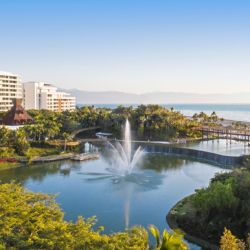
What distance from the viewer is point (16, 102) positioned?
2778 inches

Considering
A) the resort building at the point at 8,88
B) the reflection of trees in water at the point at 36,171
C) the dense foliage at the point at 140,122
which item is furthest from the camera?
the resort building at the point at 8,88

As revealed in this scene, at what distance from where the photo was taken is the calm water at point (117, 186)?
26.5 metres

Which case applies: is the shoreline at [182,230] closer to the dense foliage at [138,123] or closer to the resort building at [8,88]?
the dense foliage at [138,123]

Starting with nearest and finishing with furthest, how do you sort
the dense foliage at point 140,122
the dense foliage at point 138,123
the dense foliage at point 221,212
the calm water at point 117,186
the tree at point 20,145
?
the dense foliage at point 221,212 < the calm water at point 117,186 < the tree at point 20,145 < the dense foliage at point 138,123 < the dense foliage at point 140,122

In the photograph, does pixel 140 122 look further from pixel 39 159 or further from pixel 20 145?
pixel 20 145

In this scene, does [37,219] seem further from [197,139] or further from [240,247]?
[197,139]

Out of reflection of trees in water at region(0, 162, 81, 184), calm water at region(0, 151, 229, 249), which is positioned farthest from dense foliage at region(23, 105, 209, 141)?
reflection of trees in water at region(0, 162, 81, 184)

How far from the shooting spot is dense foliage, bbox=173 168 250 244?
2133cm

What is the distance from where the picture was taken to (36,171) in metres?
42.6

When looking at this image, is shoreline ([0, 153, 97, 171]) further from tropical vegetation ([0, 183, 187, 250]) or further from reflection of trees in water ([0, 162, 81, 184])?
tropical vegetation ([0, 183, 187, 250])

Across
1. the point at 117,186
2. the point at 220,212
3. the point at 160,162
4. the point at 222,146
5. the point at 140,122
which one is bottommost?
the point at 117,186

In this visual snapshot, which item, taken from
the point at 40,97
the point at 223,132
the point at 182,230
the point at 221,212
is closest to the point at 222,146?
the point at 223,132

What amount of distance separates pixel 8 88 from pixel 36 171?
57.3 meters

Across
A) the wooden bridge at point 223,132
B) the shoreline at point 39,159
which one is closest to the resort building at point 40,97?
the wooden bridge at point 223,132
